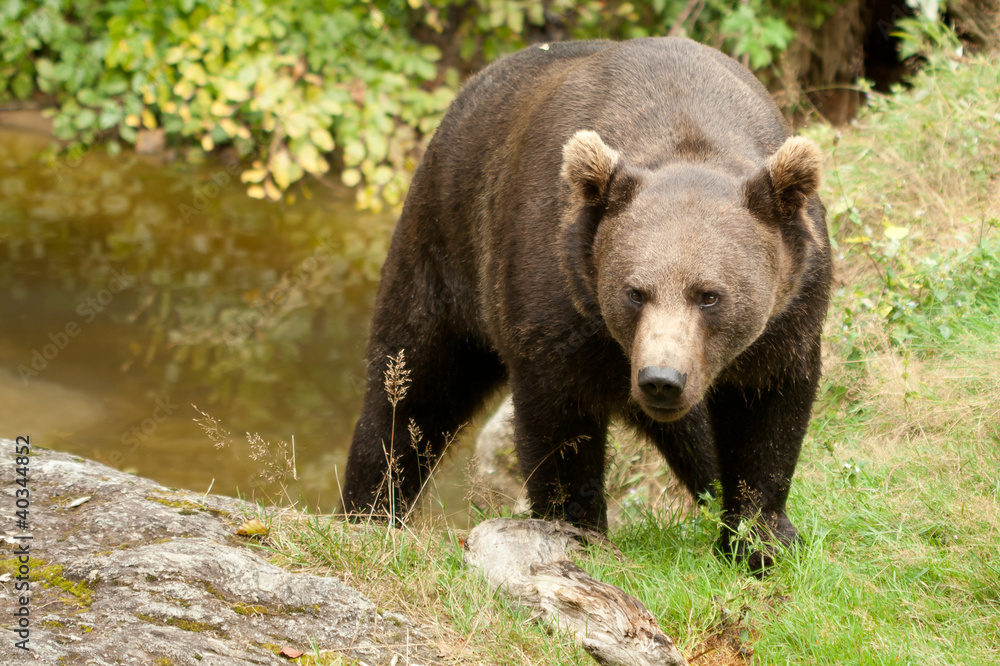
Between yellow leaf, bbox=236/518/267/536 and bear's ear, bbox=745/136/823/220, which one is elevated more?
bear's ear, bbox=745/136/823/220

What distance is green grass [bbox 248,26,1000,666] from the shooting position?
128 inches

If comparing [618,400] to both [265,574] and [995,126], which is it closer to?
[265,574]

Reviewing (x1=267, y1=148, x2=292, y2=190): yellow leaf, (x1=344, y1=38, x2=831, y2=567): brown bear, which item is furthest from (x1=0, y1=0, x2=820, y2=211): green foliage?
(x1=344, y1=38, x2=831, y2=567): brown bear

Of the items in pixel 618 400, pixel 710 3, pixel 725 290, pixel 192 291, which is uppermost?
pixel 710 3

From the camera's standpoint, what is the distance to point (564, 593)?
325 cm

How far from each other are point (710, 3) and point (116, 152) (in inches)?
270

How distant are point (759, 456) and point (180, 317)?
6.35m

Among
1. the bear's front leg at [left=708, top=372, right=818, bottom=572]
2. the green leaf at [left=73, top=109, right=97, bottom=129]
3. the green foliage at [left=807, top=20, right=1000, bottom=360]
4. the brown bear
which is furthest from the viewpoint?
the green leaf at [left=73, top=109, right=97, bottom=129]

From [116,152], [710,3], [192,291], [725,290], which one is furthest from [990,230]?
[116,152]

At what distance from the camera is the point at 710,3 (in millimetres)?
10352

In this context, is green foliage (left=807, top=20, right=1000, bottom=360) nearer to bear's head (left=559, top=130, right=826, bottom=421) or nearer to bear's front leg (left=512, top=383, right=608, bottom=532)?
bear's front leg (left=512, top=383, right=608, bottom=532)

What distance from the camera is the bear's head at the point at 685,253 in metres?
3.13

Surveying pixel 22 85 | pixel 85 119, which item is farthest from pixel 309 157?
pixel 22 85

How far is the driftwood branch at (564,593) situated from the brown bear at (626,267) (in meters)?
0.44
